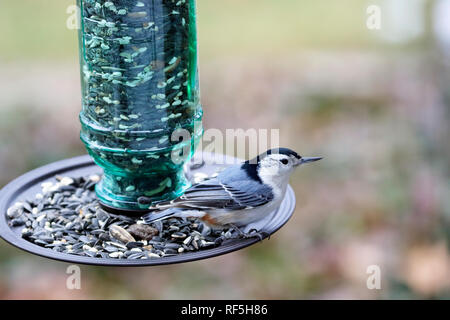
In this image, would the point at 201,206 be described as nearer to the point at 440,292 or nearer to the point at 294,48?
the point at 440,292

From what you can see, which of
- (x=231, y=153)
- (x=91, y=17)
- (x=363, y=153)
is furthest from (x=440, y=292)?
(x=91, y=17)

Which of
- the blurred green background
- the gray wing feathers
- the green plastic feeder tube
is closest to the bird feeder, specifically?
the green plastic feeder tube

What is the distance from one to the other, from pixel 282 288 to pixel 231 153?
178 cm

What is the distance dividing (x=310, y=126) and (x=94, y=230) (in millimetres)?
3504

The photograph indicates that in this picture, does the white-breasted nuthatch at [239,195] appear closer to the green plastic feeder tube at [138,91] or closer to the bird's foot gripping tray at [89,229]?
the bird's foot gripping tray at [89,229]

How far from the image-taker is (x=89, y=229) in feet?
10.1

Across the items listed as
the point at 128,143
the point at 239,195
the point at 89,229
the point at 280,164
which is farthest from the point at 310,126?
the point at 89,229

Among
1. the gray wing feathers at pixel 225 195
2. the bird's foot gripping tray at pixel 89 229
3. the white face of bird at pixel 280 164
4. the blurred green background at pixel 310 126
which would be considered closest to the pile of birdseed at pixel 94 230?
the bird's foot gripping tray at pixel 89 229

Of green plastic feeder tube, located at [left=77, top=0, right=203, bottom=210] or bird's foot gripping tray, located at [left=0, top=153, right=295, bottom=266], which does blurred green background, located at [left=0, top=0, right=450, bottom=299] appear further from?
green plastic feeder tube, located at [left=77, top=0, right=203, bottom=210]

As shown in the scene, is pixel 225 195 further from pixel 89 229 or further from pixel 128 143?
pixel 89 229

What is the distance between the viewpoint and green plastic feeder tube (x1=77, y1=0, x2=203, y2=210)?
2910mm

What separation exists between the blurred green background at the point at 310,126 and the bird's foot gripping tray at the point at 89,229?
1775mm

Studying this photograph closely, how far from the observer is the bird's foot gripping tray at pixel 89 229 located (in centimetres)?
277

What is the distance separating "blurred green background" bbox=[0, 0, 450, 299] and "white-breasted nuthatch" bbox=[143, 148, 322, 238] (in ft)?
7.01
